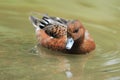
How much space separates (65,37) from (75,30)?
1.39ft

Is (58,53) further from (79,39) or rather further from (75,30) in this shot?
(75,30)

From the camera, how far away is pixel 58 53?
8797 millimetres

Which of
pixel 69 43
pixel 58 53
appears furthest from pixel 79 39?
pixel 58 53

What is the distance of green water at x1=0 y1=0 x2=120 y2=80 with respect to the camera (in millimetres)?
7500

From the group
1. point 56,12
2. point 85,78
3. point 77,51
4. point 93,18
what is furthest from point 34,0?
point 85,78

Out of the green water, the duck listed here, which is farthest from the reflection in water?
the duck

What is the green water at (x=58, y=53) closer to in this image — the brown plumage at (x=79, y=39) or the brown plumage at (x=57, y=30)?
the brown plumage at (x=79, y=39)

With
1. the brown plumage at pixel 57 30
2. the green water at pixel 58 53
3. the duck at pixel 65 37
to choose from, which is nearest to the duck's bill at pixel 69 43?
the duck at pixel 65 37

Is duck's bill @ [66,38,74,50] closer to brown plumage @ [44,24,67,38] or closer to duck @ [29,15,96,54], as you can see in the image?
duck @ [29,15,96,54]

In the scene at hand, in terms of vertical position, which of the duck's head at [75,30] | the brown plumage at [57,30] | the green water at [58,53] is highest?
the duck's head at [75,30]

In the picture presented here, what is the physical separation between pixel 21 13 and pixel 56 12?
851mm

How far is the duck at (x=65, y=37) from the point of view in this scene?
28.0 feet

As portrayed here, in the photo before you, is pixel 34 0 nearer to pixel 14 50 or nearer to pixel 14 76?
pixel 14 50

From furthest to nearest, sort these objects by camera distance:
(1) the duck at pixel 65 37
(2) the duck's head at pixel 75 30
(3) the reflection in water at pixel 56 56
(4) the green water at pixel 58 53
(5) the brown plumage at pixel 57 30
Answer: (5) the brown plumage at pixel 57 30
(1) the duck at pixel 65 37
(2) the duck's head at pixel 75 30
(3) the reflection in water at pixel 56 56
(4) the green water at pixel 58 53
